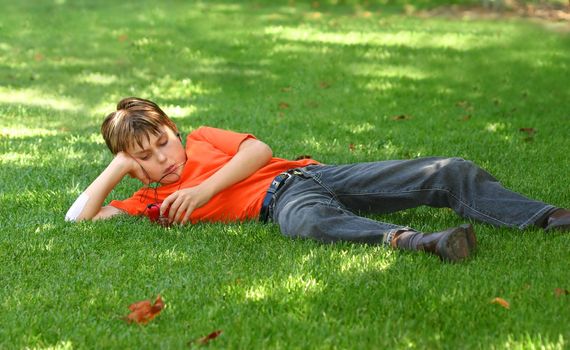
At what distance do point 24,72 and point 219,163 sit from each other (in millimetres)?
7122

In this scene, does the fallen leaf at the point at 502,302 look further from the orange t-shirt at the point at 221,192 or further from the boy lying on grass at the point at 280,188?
the orange t-shirt at the point at 221,192

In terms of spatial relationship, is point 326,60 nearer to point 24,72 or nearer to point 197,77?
point 197,77

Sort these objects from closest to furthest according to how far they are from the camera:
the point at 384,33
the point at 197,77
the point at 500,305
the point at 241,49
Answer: the point at 500,305 < the point at 197,77 < the point at 241,49 < the point at 384,33

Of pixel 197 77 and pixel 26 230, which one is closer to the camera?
pixel 26 230

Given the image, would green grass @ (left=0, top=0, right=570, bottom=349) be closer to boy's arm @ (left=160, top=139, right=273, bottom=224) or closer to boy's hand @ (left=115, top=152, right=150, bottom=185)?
boy's arm @ (left=160, top=139, right=273, bottom=224)

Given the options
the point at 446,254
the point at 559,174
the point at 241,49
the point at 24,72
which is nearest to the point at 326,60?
the point at 241,49

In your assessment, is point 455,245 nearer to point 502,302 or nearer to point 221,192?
point 502,302

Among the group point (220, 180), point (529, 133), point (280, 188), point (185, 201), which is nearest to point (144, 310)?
point (185, 201)

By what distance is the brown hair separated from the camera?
189 inches

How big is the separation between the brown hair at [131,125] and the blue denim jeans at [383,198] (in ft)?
2.66

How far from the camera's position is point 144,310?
3512 millimetres

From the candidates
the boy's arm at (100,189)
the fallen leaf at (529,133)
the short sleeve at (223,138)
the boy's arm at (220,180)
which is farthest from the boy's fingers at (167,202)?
the fallen leaf at (529,133)

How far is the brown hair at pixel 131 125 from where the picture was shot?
4809mm

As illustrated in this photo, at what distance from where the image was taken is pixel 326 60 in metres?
11.4
